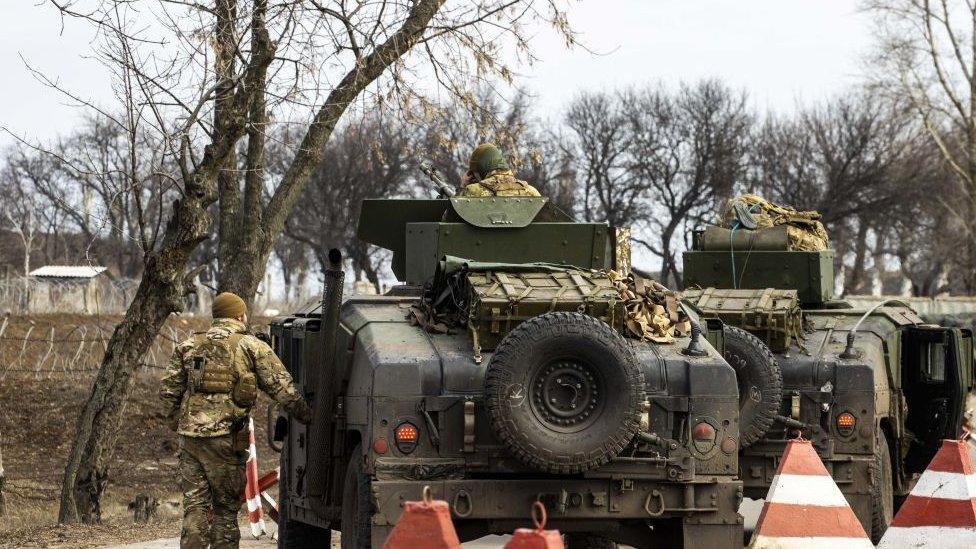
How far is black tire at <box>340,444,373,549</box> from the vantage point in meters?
9.07

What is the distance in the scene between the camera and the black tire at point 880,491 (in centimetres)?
1216

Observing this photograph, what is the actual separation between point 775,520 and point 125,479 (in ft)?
47.4

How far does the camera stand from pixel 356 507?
370 inches

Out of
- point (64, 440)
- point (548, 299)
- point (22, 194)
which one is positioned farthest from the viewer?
point (22, 194)

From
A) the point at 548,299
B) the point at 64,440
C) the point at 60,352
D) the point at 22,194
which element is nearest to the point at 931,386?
the point at 548,299

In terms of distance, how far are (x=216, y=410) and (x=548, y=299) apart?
2.30 meters

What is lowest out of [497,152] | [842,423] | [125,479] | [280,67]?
[125,479]

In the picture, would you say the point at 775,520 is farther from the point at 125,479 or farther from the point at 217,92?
the point at 125,479

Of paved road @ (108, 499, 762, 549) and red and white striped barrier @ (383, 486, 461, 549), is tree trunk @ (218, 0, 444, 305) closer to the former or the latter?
paved road @ (108, 499, 762, 549)

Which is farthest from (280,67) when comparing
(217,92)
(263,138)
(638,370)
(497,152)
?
(638,370)

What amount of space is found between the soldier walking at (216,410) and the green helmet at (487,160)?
2444mm

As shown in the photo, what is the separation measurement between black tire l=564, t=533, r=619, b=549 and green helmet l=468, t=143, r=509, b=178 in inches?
118

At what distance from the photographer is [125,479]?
21.7 m

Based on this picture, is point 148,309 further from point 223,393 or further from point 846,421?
point 846,421
